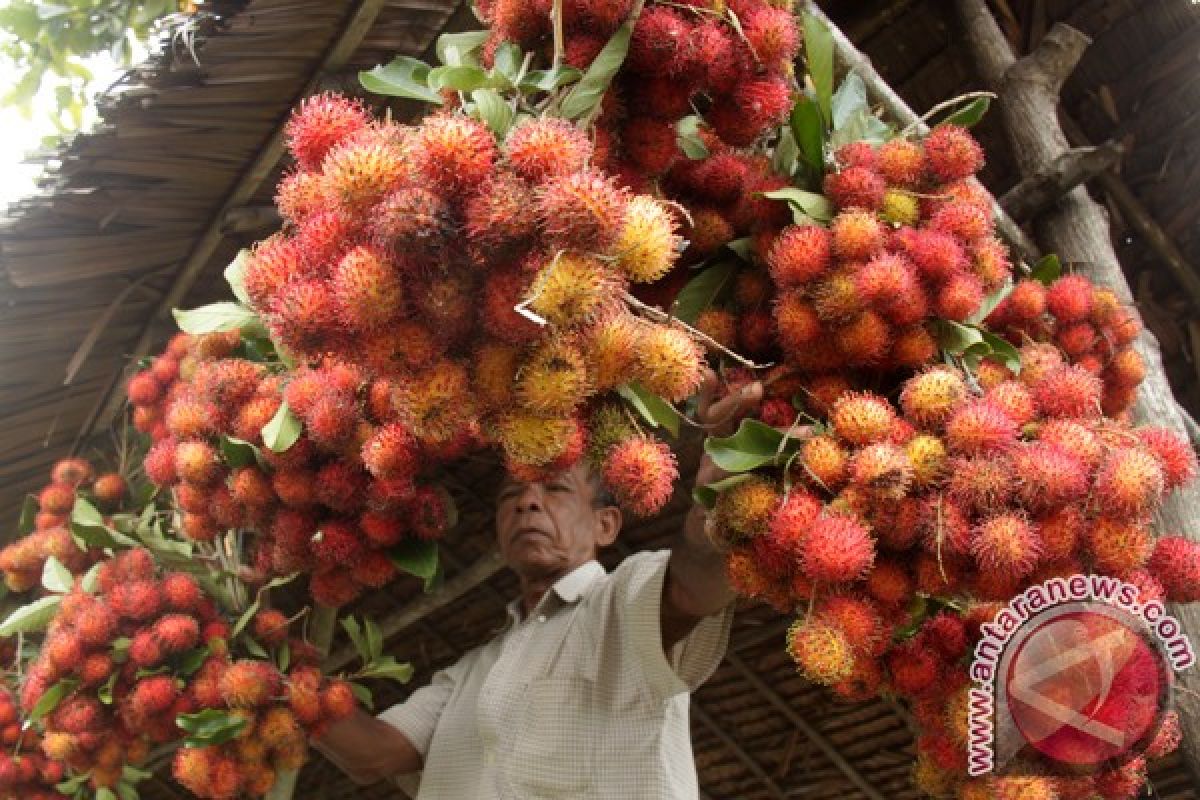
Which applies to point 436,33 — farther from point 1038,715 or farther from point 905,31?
point 1038,715

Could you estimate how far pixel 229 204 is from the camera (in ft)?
6.71

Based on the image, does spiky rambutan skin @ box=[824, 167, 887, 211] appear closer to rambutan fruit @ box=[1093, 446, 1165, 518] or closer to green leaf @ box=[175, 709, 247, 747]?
rambutan fruit @ box=[1093, 446, 1165, 518]

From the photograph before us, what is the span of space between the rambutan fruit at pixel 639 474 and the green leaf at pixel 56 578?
133 cm

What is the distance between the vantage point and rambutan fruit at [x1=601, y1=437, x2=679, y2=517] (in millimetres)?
957

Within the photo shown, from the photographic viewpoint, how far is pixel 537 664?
75.1 inches

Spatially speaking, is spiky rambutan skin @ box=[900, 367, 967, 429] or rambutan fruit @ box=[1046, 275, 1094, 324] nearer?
spiky rambutan skin @ box=[900, 367, 967, 429]

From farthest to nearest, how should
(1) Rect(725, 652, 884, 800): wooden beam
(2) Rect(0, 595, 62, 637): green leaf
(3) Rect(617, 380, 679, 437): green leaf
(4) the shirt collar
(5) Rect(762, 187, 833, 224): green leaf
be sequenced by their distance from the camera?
(1) Rect(725, 652, 884, 800): wooden beam
(4) the shirt collar
(2) Rect(0, 595, 62, 637): green leaf
(5) Rect(762, 187, 833, 224): green leaf
(3) Rect(617, 380, 679, 437): green leaf

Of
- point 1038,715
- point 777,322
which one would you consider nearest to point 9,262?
point 777,322

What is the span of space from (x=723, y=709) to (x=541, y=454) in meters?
2.06

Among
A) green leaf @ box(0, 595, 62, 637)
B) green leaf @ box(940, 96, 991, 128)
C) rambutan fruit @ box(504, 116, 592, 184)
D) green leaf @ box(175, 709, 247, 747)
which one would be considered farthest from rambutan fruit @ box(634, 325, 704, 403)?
green leaf @ box(0, 595, 62, 637)

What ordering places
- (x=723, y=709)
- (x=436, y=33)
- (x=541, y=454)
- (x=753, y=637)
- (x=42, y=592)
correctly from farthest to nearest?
(x=723, y=709), (x=753, y=637), (x=42, y=592), (x=436, y=33), (x=541, y=454)

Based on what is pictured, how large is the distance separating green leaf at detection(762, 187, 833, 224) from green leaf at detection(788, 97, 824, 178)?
0.23 feet

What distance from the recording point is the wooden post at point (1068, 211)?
1319 millimetres

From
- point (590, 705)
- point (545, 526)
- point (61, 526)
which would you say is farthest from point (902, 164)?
point (61, 526)
